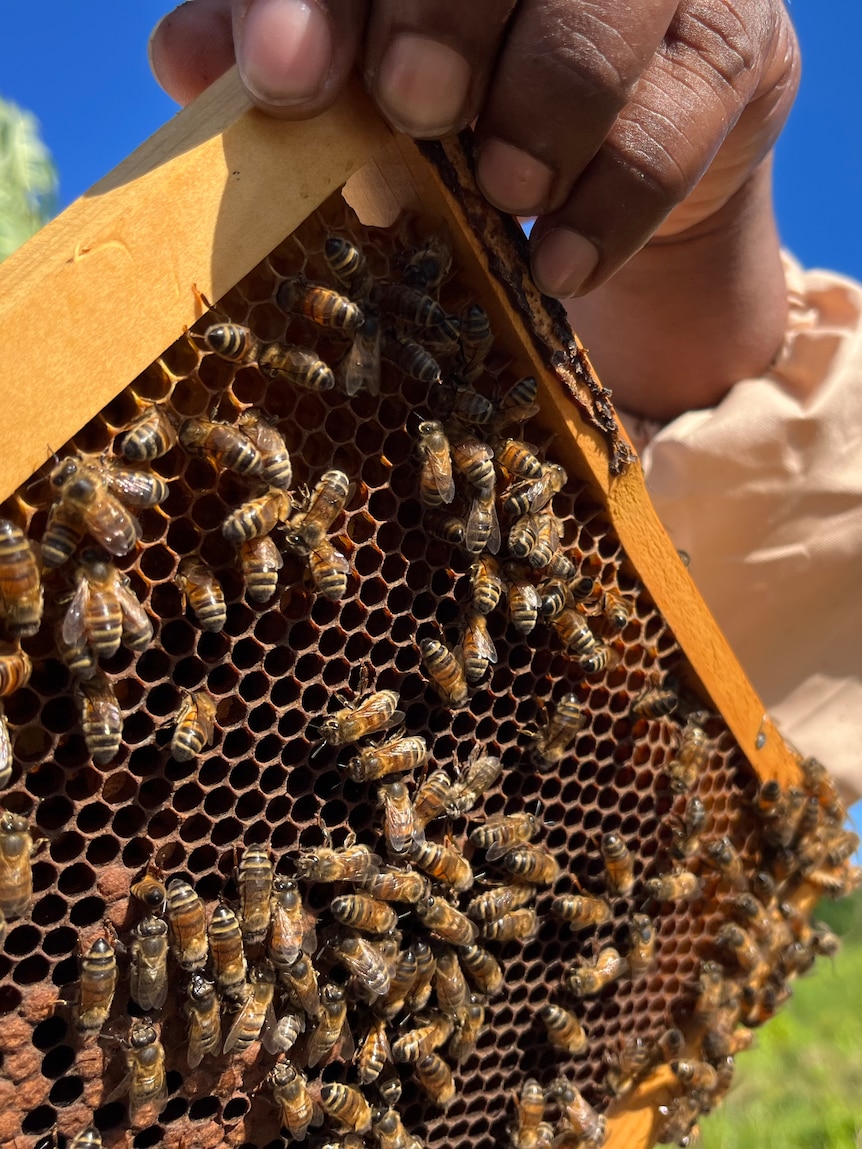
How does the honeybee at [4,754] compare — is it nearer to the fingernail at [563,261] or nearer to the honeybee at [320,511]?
the honeybee at [320,511]

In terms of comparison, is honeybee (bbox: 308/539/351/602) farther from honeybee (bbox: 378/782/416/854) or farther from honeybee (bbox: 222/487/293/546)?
honeybee (bbox: 378/782/416/854)

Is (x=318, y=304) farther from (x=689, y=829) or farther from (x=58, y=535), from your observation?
(x=689, y=829)

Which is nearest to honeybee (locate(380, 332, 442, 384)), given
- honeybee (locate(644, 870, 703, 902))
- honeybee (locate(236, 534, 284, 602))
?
honeybee (locate(236, 534, 284, 602))

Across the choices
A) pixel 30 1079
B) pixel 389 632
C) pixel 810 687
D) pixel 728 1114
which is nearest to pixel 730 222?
pixel 810 687

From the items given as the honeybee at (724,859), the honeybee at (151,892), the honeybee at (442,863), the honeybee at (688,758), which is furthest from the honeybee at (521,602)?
the honeybee at (724,859)

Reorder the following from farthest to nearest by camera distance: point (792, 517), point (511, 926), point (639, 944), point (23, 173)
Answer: point (23, 173)
point (792, 517)
point (639, 944)
point (511, 926)

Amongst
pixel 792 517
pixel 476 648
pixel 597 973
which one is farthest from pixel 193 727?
pixel 792 517

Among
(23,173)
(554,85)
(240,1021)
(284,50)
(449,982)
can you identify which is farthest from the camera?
(23,173)
